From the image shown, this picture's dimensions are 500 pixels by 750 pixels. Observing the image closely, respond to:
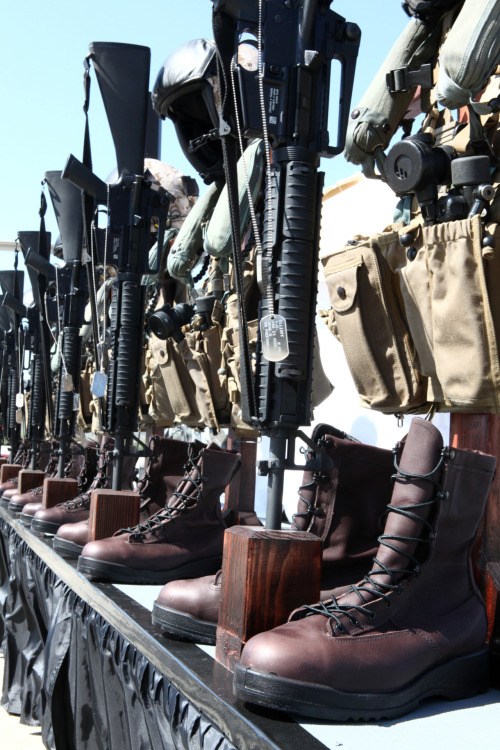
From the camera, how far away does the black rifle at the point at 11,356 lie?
6.47 m

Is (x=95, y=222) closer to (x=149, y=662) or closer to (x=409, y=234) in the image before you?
(x=409, y=234)

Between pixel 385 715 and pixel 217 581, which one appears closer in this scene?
pixel 385 715

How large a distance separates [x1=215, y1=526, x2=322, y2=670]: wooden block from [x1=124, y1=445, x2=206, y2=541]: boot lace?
0.69m

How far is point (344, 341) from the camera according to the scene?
6.60 ft

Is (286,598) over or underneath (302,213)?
underneath

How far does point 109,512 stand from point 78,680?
1.62 feet

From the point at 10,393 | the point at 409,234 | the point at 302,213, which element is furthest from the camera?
the point at 10,393

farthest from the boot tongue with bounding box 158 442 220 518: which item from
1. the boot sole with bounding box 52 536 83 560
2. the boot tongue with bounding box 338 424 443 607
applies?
the boot tongue with bounding box 338 424 443 607

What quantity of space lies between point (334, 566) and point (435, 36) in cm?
128

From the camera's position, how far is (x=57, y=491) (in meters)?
3.64

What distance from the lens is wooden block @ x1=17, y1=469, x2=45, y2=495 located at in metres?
4.89

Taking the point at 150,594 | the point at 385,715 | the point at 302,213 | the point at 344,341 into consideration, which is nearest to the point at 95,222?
the point at 344,341

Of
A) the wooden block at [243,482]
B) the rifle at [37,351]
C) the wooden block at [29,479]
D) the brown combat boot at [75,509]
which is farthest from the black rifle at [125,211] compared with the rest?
the wooden block at [29,479]

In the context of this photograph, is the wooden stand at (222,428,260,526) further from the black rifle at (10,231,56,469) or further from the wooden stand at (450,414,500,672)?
the black rifle at (10,231,56,469)
